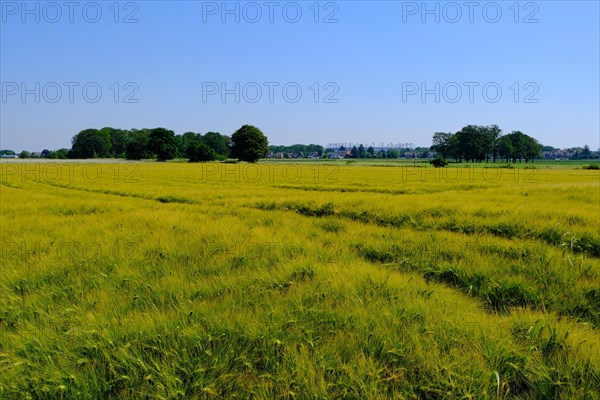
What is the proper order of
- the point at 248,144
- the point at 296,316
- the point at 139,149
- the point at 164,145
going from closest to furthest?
the point at 296,316 < the point at 248,144 < the point at 164,145 < the point at 139,149

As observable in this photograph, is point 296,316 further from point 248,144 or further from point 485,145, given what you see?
point 485,145

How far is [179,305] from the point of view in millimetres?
3703

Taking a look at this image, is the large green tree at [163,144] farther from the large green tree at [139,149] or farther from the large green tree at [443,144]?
the large green tree at [443,144]

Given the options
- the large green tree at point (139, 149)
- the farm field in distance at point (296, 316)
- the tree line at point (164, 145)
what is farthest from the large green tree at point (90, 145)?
the farm field in distance at point (296, 316)

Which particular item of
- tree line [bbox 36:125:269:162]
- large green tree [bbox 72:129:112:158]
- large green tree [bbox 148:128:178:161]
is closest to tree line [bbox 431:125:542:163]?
tree line [bbox 36:125:269:162]

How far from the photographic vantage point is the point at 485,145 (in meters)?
144

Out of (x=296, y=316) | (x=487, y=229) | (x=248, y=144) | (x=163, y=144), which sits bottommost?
(x=296, y=316)

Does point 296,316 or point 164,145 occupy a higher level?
point 164,145

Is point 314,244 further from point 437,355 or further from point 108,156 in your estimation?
point 108,156

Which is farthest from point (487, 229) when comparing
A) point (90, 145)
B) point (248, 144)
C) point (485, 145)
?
point (90, 145)

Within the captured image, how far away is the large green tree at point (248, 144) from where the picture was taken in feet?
350

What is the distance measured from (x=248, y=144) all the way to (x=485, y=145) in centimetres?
9681

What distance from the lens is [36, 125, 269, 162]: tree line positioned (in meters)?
108

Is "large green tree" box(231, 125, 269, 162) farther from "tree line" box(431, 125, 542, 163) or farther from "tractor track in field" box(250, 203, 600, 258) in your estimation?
"tractor track in field" box(250, 203, 600, 258)
